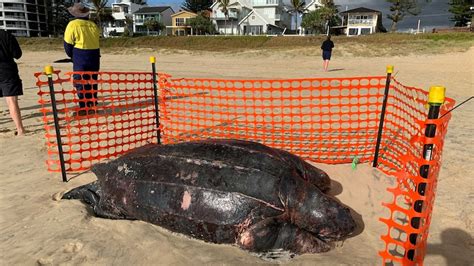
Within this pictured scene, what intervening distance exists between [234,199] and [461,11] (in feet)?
190

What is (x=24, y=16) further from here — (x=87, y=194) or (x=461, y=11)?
(x=87, y=194)

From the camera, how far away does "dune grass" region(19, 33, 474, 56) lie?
21969mm

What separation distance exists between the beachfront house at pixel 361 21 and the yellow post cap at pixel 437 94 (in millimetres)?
52894

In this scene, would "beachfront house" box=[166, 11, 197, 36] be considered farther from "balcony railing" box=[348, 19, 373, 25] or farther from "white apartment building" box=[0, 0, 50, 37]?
"white apartment building" box=[0, 0, 50, 37]

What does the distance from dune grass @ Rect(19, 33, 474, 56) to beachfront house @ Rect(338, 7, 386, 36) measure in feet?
66.2

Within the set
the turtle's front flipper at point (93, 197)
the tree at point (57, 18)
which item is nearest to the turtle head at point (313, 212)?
the turtle's front flipper at point (93, 197)

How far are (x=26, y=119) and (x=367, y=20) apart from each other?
52.4 meters

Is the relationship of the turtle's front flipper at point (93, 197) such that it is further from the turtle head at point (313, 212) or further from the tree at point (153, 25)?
the tree at point (153, 25)

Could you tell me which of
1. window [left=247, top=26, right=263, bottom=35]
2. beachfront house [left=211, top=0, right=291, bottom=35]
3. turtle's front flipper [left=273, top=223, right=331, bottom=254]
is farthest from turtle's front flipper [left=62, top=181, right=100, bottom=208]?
window [left=247, top=26, right=263, bottom=35]

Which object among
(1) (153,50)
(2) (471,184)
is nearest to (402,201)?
(2) (471,184)

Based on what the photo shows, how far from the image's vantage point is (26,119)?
22.9 feet

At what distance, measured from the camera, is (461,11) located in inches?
1887

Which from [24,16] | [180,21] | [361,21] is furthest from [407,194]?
[24,16]

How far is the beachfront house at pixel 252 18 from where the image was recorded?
5303 centimetres
